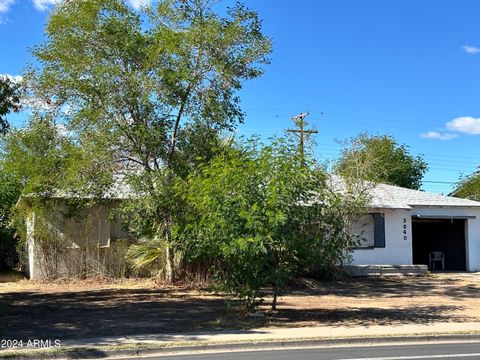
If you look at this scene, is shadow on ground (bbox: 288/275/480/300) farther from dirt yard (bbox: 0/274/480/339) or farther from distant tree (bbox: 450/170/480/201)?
distant tree (bbox: 450/170/480/201)

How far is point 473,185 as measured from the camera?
51062 mm

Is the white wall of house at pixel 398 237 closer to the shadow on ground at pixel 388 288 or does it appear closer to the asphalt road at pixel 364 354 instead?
the shadow on ground at pixel 388 288

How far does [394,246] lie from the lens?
2553 cm

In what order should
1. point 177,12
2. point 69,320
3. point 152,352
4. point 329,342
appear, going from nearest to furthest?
1. point 152,352
2. point 329,342
3. point 69,320
4. point 177,12

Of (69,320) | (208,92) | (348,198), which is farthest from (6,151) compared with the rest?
(348,198)

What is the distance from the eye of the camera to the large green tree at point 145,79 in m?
17.5

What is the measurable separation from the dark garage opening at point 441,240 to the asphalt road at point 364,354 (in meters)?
18.5

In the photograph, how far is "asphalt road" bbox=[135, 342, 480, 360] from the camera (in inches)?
351

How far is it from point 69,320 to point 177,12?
35.2ft

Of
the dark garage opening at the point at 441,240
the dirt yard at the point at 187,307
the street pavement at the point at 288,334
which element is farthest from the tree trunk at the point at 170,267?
the dark garage opening at the point at 441,240

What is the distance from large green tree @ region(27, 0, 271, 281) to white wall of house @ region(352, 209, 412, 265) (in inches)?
407

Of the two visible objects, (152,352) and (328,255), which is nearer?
(152,352)

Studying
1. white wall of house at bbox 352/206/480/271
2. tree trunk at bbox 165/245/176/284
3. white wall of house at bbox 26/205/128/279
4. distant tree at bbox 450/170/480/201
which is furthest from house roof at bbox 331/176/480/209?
distant tree at bbox 450/170/480/201

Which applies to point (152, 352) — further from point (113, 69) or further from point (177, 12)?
point (177, 12)
